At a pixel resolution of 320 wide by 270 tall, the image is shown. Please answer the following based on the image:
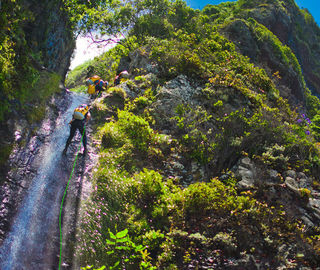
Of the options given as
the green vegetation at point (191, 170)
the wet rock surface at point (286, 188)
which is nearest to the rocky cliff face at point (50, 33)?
the green vegetation at point (191, 170)

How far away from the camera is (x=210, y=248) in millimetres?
5125

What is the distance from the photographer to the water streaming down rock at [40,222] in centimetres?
486

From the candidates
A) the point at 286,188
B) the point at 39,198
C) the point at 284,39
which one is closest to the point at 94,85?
the point at 39,198

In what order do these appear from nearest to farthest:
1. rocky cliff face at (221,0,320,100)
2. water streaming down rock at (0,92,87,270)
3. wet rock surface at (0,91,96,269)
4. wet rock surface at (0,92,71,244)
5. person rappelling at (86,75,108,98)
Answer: water streaming down rock at (0,92,87,270) → wet rock surface at (0,91,96,269) → wet rock surface at (0,92,71,244) → person rappelling at (86,75,108,98) → rocky cliff face at (221,0,320,100)

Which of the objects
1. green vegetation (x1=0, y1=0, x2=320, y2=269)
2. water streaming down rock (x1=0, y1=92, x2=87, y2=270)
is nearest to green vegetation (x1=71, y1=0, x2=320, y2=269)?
green vegetation (x1=0, y1=0, x2=320, y2=269)

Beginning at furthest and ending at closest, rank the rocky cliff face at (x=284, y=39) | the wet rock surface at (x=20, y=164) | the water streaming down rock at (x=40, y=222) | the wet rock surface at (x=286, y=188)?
the rocky cliff face at (x=284, y=39) < the wet rock surface at (x=286, y=188) < the wet rock surface at (x=20, y=164) < the water streaming down rock at (x=40, y=222)

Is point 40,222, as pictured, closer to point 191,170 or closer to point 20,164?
point 20,164

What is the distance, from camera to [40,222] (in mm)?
5676

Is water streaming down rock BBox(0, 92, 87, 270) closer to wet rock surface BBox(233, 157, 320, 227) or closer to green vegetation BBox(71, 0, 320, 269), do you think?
green vegetation BBox(71, 0, 320, 269)

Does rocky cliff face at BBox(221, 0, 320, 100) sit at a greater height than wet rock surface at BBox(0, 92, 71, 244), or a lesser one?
greater

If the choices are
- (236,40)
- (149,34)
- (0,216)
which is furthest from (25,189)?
(236,40)

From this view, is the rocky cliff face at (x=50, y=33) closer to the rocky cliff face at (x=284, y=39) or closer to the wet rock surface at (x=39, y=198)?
the wet rock surface at (x=39, y=198)

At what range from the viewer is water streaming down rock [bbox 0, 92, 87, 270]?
4855 mm

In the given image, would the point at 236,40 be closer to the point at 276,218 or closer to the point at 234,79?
the point at 234,79
